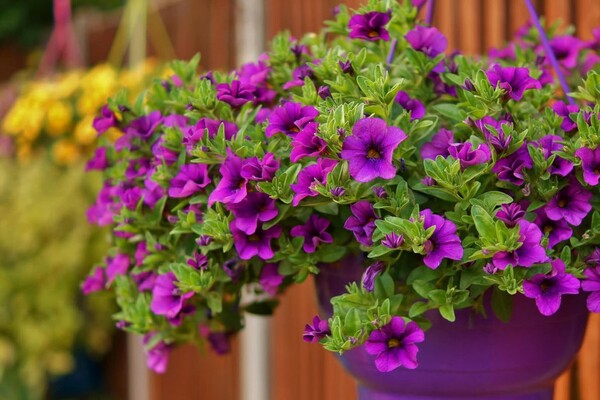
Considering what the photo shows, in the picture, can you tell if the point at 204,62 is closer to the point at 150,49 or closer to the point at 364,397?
the point at 150,49

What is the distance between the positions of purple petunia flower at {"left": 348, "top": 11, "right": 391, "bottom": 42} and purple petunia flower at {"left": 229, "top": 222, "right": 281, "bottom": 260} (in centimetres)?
22

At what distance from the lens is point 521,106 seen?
90cm

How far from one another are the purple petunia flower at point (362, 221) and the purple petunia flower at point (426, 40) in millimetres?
215

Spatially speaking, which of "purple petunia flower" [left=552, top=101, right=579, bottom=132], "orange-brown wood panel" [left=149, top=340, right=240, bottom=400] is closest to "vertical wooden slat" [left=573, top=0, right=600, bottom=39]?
"purple petunia flower" [left=552, top=101, right=579, bottom=132]

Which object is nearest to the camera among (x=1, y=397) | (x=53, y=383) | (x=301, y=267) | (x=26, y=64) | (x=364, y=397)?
(x=301, y=267)

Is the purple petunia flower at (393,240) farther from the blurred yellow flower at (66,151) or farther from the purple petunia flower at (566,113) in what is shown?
the blurred yellow flower at (66,151)

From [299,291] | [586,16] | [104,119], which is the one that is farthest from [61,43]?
[104,119]

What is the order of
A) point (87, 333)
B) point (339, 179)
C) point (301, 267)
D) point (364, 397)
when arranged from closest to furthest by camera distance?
1. point (339, 179)
2. point (301, 267)
3. point (364, 397)
4. point (87, 333)

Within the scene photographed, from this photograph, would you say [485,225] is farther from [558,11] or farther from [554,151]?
[558,11]

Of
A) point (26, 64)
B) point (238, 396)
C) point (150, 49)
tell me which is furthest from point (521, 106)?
point (26, 64)

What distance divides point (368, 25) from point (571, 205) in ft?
0.89

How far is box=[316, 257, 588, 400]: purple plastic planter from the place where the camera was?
828mm

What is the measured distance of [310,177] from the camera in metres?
0.73

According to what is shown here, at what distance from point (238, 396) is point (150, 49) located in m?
1.75
